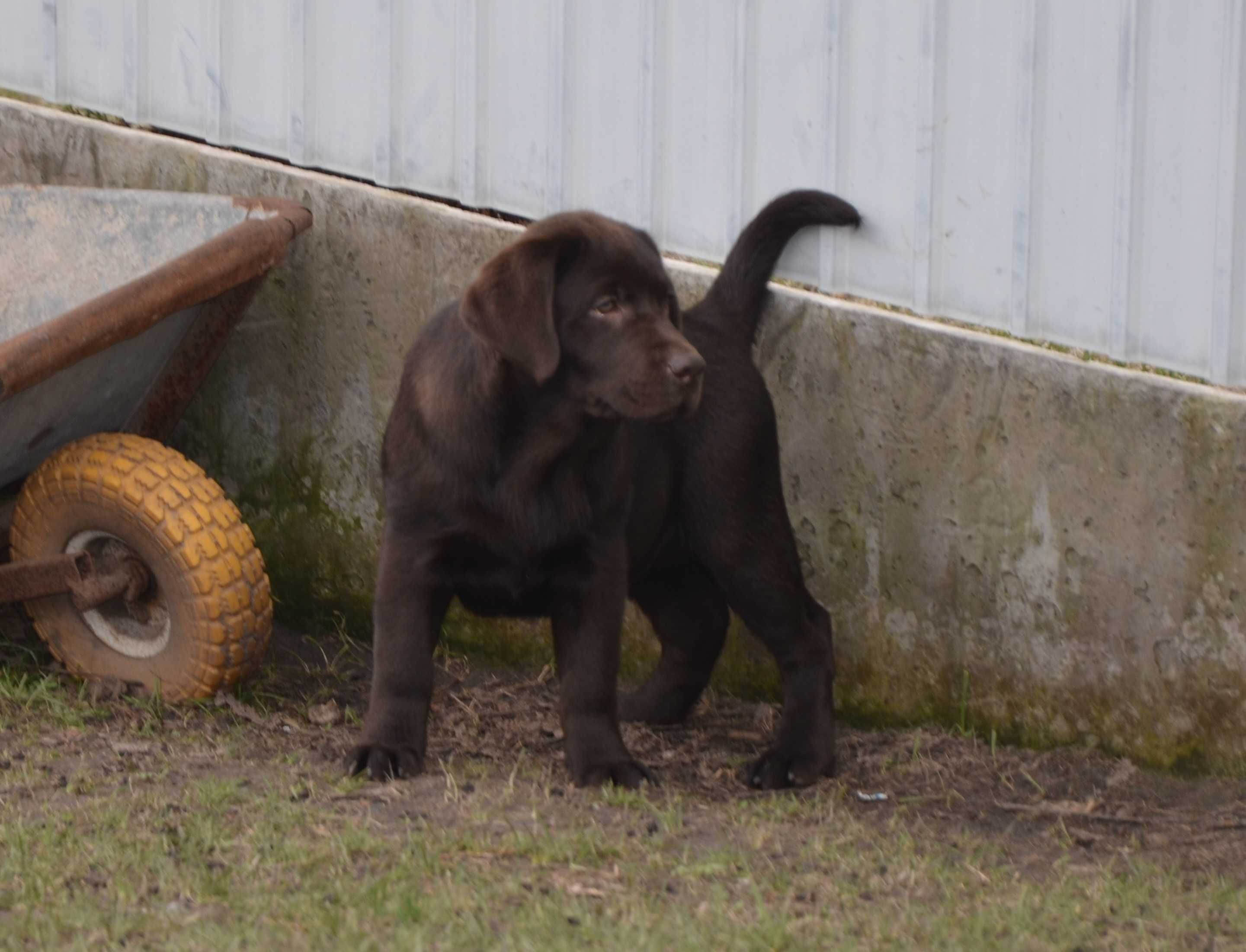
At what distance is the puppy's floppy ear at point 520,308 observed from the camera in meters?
3.13

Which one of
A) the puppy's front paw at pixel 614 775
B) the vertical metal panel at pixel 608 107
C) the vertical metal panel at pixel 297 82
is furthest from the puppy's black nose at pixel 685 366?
the vertical metal panel at pixel 297 82

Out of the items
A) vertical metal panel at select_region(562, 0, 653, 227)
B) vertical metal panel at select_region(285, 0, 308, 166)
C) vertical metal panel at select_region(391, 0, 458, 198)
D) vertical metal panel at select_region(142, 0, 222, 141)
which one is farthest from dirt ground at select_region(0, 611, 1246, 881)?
vertical metal panel at select_region(142, 0, 222, 141)

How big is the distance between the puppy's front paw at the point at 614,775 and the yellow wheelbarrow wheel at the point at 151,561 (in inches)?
38.9

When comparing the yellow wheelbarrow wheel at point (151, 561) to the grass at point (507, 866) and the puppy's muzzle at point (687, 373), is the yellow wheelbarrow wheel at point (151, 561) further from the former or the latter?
the puppy's muzzle at point (687, 373)

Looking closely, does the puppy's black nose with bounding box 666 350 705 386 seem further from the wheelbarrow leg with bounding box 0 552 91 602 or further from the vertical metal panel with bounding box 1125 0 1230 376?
the wheelbarrow leg with bounding box 0 552 91 602

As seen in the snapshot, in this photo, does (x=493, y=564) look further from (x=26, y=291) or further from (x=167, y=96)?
(x=167, y=96)

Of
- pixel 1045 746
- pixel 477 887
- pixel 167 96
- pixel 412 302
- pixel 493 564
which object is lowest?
pixel 1045 746

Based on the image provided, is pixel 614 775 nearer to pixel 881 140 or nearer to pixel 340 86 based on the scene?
pixel 881 140

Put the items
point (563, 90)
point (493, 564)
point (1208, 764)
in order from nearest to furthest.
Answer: point (493, 564) → point (1208, 764) → point (563, 90)

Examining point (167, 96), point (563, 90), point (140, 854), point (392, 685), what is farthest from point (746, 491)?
point (167, 96)

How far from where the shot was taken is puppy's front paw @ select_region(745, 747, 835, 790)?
3596mm

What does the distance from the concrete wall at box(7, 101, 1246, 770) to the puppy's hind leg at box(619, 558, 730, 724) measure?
Result: 0.21 meters

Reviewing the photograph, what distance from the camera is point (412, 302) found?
4.45 metres

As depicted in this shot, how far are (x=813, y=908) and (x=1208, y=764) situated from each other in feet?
4.43
